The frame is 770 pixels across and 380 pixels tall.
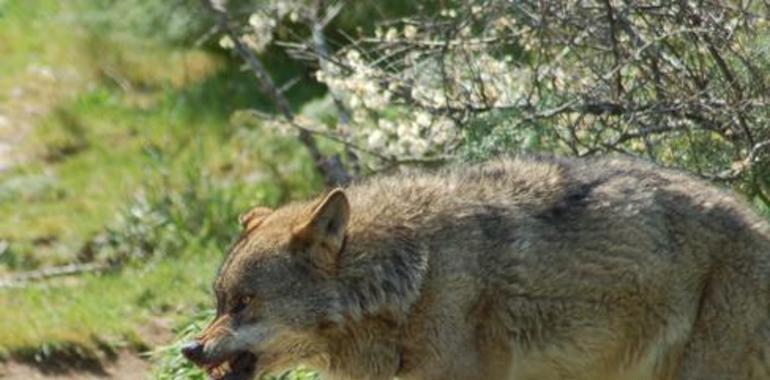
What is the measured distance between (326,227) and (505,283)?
81 cm

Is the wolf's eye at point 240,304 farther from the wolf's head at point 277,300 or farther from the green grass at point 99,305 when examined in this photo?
the green grass at point 99,305

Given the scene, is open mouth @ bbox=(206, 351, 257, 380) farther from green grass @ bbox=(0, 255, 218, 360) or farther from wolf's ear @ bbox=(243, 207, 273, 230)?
green grass @ bbox=(0, 255, 218, 360)

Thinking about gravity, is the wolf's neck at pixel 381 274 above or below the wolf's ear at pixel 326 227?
below

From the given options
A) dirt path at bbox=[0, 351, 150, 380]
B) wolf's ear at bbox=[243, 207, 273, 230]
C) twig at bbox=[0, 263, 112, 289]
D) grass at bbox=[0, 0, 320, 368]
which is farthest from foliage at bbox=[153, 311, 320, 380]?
twig at bbox=[0, 263, 112, 289]

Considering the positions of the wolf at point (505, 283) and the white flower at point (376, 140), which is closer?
the wolf at point (505, 283)

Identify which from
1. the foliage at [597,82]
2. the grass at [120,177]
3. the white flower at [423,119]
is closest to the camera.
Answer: the foliage at [597,82]

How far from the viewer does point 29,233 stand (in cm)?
1457

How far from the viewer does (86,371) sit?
1153cm

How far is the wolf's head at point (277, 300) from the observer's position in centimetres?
789

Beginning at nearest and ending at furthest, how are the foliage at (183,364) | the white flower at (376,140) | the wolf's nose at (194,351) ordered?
the wolf's nose at (194,351) → the foliage at (183,364) → the white flower at (376,140)

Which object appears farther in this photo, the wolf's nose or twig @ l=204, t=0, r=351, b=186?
twig @ l=204, t=0, r=351, b=186

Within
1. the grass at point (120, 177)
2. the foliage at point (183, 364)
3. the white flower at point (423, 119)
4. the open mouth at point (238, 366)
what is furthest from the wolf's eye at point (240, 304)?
the grass at point (120, 177)

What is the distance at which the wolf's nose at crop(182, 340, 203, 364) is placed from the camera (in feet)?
25.8

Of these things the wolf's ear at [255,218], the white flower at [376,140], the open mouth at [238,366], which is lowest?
the open mouth at [238,366]
